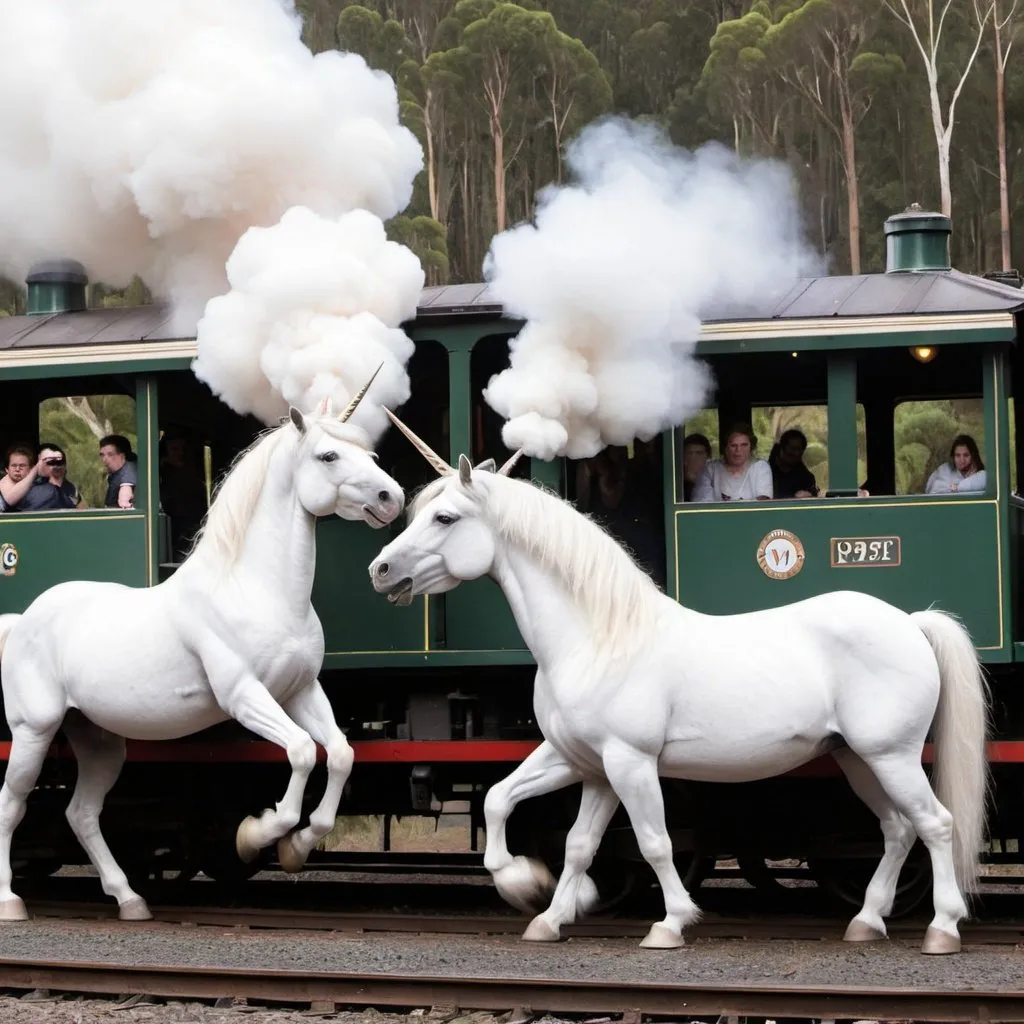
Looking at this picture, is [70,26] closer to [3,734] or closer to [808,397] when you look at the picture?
[3,734]

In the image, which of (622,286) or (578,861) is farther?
(622,286)

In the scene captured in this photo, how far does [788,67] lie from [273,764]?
32.4 metres

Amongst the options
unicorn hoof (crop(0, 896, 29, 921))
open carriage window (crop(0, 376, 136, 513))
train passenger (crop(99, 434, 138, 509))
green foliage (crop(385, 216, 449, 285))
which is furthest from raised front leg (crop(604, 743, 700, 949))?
green foliage (crop(385, 216, 449, 285))

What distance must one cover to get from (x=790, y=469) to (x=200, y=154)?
3.76 m

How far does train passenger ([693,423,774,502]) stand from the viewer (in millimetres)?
8883

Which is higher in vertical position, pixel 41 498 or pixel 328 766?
pixel 41 498

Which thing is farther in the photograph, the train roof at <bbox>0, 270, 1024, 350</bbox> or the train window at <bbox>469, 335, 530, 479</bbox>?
the train window at <bbox>469, 335, 530, 479</bbox>

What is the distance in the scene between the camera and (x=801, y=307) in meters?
9.04

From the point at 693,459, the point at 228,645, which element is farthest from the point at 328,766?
the point at 693,459

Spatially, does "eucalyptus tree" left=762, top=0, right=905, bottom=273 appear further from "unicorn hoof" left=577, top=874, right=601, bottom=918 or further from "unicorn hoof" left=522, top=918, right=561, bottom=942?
"unicorn hoof" left=522, top=918, right=561, bottom=942

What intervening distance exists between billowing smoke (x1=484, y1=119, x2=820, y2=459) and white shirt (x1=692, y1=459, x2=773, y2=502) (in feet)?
1.31

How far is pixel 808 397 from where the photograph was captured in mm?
10078

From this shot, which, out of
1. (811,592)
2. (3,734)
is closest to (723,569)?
(811,592)

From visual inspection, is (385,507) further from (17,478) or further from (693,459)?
(17,478)
